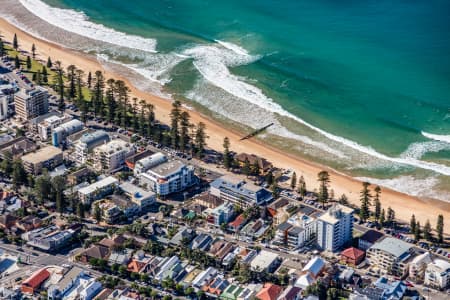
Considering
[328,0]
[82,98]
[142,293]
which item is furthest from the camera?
[328,0]

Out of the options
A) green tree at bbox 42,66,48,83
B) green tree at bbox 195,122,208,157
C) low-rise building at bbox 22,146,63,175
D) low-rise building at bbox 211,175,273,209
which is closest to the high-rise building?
low-rise building at bbox 22,146,63,175

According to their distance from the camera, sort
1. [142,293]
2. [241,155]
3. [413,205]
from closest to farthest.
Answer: [142,293] < [413,205] < [241,155]

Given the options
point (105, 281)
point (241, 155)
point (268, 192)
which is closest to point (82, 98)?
point (241, 155)

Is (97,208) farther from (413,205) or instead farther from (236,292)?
(413,205)

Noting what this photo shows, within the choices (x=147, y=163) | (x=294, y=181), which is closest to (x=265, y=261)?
(x=294, y=181)

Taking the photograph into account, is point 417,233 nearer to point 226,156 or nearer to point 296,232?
point 296,232

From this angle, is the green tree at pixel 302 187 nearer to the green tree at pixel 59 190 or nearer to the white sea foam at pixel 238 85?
the white sea foam at pixel 238 85

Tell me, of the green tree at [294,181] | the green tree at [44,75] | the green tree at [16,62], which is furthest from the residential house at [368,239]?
the green tree at [16,62]

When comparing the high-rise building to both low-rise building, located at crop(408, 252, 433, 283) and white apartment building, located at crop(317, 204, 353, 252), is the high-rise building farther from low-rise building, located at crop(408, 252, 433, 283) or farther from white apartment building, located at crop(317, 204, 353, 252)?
low-rise building, located at crop(408, 252, 433, 283)
